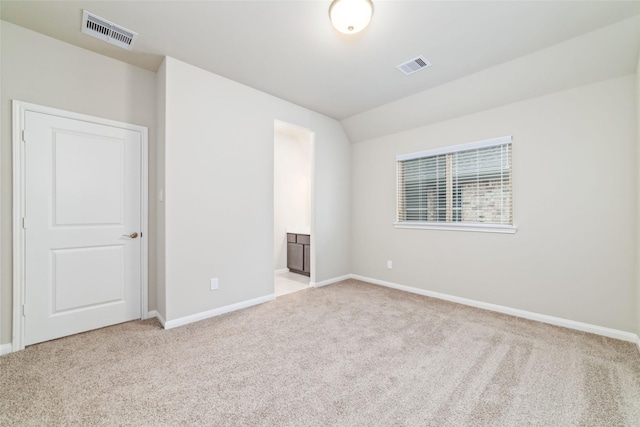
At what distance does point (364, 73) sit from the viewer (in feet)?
9.87

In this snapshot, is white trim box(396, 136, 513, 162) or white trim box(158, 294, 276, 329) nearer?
white trim box(158, 294, 276, 329)

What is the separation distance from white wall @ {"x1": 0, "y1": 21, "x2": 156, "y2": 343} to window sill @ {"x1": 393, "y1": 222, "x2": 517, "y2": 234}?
3444mm

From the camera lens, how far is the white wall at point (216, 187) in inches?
110

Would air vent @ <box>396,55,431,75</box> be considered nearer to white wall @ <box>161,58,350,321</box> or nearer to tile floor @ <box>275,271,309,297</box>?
white wall @ <box>161,58,350,321</box>

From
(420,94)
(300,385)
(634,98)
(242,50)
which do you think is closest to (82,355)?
Result: (300,385)

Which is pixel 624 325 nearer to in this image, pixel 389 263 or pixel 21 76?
pixel 389 263

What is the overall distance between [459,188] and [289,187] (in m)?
3.18

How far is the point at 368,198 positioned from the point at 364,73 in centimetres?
212

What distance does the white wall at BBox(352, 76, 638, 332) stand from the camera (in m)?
2.52

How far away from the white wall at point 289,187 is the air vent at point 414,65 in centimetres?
251

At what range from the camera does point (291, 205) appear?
18.3 ft

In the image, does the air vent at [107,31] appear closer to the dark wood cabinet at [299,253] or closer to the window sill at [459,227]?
the dark wood cabinet at [299,253]

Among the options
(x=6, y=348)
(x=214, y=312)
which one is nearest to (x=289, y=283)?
(x=214, y=312)

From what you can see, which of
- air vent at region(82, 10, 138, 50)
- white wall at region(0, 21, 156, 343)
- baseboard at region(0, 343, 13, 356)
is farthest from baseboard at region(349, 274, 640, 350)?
air vent at region(82, 10, 138, 50)
